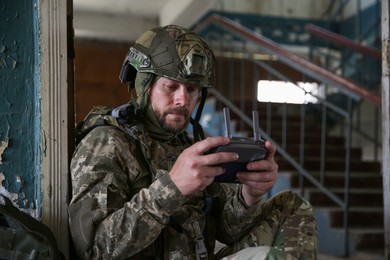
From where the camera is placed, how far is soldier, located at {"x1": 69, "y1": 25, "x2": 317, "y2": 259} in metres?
1.28

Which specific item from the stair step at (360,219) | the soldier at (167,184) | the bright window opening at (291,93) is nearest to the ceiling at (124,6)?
the bright window opening at (291,93)

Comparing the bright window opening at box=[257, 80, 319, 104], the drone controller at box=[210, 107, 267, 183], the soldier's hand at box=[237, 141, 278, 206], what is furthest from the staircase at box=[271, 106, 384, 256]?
the drone controller at box=[210, 107, 267, 183]

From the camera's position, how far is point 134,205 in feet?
4.25

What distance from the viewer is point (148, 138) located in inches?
60.8

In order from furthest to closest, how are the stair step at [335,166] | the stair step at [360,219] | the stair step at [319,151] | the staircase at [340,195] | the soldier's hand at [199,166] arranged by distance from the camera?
the stair step at [319,151], the stair step at [335,166], the stair step at [360,219], the staircase at [340,195], the soldier's hand at [199,166]

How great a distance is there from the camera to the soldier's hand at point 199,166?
4.01 ft

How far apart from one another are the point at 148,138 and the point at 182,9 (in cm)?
429

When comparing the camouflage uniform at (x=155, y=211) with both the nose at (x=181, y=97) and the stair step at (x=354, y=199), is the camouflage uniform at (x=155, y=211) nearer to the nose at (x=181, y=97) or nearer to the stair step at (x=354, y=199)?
the nose at (x=181, y=97)

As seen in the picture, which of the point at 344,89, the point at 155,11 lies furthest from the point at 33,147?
the point at 155,11

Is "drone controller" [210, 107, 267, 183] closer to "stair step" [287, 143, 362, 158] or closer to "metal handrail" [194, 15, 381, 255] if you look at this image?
"metal handrail" [194, 15, 381, 255]

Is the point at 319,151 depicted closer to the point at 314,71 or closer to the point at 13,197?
the point at 314,71

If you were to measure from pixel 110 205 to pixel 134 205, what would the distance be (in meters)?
0.08

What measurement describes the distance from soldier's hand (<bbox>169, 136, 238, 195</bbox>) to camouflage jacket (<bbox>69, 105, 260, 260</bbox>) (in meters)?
0.03

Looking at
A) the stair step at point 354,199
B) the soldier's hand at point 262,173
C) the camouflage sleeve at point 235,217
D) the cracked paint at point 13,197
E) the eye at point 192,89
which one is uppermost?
the eye at point 192,89
